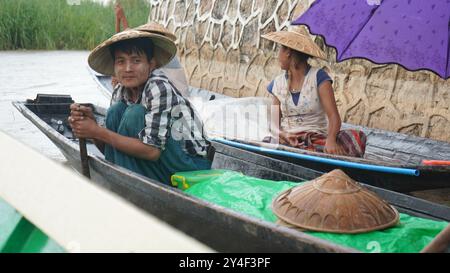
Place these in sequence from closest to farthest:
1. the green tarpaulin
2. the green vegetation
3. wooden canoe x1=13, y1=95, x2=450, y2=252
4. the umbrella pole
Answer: wooden canoe x1=13, y1=95, x2=450, y2=252 < the green tarpaulin < the umbrella pole < the green vegetation

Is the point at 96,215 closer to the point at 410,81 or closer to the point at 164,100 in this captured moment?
the point at 164,100

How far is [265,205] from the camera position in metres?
2.63

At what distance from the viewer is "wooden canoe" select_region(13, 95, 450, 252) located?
6.51ft

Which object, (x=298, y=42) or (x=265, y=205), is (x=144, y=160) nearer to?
(x=265, y=205)

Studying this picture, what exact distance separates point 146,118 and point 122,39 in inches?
17.2

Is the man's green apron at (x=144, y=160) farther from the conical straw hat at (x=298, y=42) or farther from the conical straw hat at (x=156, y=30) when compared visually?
the conical straw hat at (x=298, y=42)

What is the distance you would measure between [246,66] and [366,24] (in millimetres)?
3796

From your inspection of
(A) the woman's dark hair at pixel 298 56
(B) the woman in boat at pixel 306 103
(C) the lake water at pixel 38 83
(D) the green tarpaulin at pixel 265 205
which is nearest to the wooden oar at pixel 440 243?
(D) the green tarpaulin at pixel 265 205

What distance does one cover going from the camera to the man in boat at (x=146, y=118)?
2867 millimetres

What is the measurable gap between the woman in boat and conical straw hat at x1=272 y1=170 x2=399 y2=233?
150 centimetres

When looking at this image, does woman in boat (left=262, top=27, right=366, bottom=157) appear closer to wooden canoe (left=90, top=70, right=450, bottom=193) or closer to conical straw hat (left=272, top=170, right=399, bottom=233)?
wooden canoe (left=90, top=70, right=450, bottom=193)

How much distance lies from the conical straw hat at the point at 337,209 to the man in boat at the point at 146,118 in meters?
0.86

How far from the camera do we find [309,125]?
4.09 metres

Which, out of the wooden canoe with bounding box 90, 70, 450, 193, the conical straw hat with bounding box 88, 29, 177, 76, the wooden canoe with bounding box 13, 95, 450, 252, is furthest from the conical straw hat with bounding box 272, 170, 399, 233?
the conical straw hat with bounding box 88, 29, 177, 76
